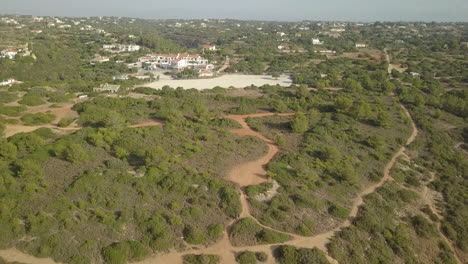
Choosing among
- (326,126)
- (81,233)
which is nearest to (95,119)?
(81,233)

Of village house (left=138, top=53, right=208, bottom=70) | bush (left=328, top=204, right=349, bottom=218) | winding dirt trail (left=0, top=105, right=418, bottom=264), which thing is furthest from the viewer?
village house (left=138, top=53, right=208, bottom=70)

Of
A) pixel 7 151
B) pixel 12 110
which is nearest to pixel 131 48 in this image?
pixel 12 110

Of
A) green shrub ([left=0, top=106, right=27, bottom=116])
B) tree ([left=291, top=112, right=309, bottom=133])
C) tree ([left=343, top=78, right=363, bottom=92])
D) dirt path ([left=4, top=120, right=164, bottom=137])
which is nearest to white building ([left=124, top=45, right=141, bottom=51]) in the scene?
green shrub ([left=0, top=106, right=27, bottom=116])

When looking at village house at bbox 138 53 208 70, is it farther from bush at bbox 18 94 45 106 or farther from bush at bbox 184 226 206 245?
bush at bbox 184 226 206 245

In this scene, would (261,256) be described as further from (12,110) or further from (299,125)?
(12,110)

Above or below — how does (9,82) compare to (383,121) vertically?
below

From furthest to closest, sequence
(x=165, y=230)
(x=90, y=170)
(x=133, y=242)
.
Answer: (x=90, y=170)
(x=165, y=230)
(x=133, y=242)

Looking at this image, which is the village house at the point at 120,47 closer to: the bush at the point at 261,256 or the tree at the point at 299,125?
the tree at the point at 299,125

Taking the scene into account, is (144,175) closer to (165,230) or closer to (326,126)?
(165,230)

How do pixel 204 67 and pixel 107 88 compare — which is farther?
pixel 204 67
